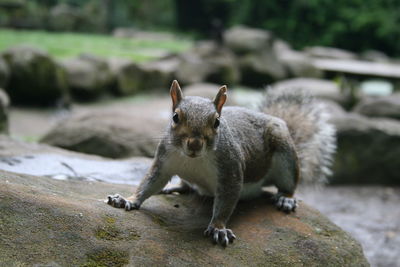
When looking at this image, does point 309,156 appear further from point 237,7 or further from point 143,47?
point 237,7

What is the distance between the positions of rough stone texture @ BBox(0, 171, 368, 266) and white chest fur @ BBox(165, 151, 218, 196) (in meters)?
0.22

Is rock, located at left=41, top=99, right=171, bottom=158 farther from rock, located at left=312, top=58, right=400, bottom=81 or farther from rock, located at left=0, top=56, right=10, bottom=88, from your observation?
rock, located at left=312, top=58, right=400, bottom=81

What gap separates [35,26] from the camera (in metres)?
18.7

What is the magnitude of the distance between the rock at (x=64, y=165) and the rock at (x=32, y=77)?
20.3ft

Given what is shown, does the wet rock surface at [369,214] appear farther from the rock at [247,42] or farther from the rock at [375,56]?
the rock at [375,56]

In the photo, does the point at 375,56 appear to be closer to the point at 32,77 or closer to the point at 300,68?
the point at 300,68

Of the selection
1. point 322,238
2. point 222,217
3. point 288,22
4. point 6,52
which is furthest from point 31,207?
point 288,22

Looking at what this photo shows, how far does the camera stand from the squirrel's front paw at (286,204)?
3051mm

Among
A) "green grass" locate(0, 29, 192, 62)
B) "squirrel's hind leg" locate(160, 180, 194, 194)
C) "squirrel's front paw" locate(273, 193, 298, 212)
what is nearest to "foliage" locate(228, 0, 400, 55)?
"green grass" locate(0, 29, 192, 62)

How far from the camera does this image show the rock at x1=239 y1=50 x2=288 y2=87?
14203 millimetres

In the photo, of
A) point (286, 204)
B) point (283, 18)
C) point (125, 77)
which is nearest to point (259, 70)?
point (125, 77)

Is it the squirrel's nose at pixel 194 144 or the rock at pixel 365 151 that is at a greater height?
the squirrel's nose at pixel 194 144

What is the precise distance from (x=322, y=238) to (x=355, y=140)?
4165 mm

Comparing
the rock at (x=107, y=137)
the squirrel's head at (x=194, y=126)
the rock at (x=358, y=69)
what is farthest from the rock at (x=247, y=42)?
the squirrel's head at (x=194, y=126)
